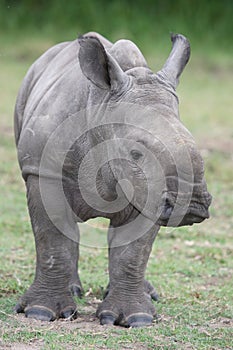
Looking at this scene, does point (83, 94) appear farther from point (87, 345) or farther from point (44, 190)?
point (87, 345)

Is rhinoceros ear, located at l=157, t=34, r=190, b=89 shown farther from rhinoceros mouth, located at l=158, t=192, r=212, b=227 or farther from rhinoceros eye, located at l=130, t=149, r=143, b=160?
rhinoceros mouth, located at l=158, t=192, r=212, b=227

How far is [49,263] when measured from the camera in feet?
19.4

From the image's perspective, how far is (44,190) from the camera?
18.9 ft

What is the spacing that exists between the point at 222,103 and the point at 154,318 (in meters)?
10.1

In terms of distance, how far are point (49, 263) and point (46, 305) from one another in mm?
277

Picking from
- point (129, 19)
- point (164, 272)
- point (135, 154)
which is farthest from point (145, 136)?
point (129, 19)

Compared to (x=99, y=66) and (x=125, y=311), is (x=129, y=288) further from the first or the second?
(x=99, y=66)

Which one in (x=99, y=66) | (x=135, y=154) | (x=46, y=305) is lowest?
(x=46, y=305)

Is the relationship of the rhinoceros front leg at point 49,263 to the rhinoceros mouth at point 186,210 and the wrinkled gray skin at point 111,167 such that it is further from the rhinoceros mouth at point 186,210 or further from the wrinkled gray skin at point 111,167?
the rhinoceros mouth at point 186,210

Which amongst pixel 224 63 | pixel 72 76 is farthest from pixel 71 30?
pixel 72 76

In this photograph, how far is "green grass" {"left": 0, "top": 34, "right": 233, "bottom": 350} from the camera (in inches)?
213

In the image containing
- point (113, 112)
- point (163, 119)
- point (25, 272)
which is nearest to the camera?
point (163, 119)

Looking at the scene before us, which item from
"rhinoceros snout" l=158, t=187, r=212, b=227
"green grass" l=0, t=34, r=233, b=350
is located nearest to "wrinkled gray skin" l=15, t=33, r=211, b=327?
"rhinoceros snout" l=158, t=187, r=212, b=227

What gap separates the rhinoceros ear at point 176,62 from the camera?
556cm
